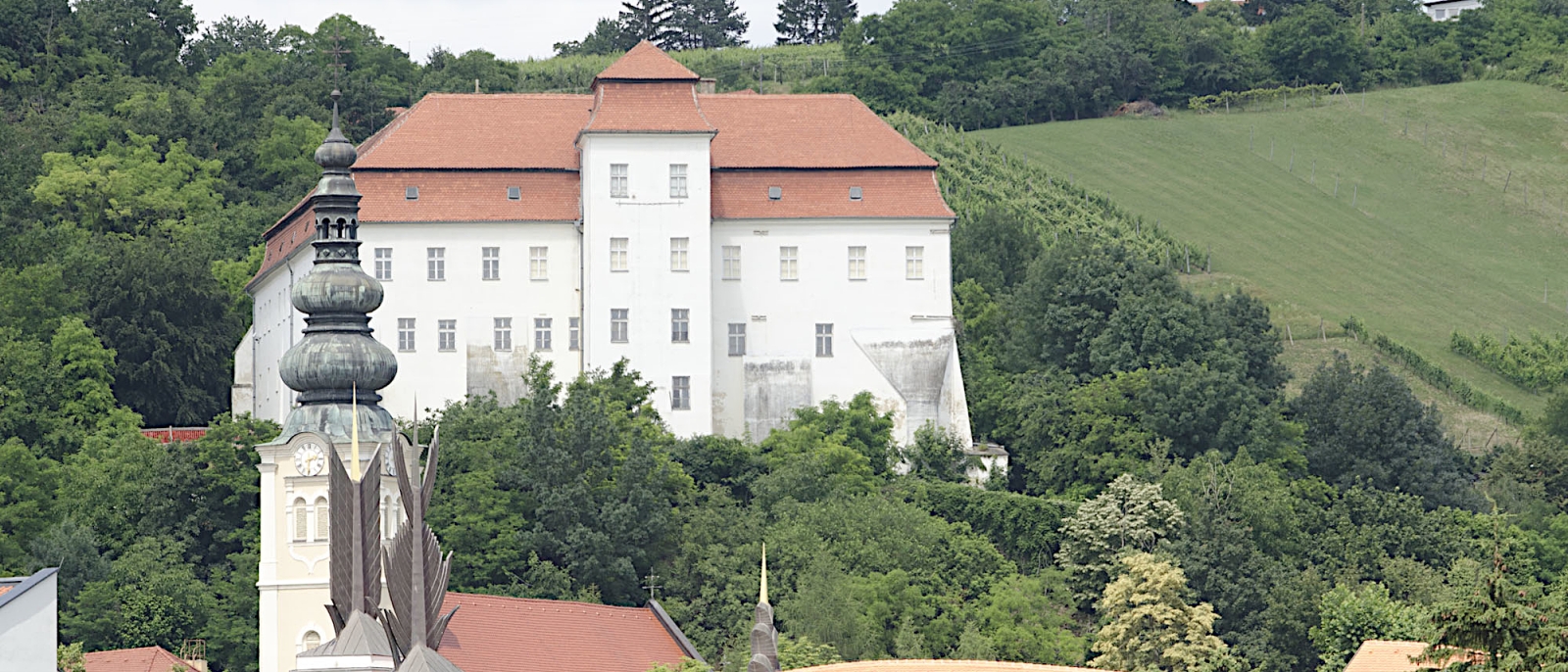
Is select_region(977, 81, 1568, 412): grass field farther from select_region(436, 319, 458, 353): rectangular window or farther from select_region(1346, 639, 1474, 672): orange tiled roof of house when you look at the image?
select_region(1346, 639, 1474, 672): orange tiled roof of house

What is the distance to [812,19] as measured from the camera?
5576 inches

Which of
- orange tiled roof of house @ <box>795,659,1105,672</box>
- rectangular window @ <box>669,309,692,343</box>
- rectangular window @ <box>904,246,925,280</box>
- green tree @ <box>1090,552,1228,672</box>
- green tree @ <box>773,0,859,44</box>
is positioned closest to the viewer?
orange tiled roof of house @ <box>795,659,1105,672</box>

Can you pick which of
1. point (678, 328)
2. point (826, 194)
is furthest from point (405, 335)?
point (826, 194)

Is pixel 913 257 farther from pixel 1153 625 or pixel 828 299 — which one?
pixel 1153 625

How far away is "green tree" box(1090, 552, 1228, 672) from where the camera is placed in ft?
205

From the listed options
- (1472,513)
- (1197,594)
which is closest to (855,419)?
(1197,594)

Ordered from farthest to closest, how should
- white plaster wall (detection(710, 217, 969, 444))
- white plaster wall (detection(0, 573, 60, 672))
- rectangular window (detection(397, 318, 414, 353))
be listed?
white plaster wall (detection(710, 217, 969, 444))
rectangular window (detection(397, 318, 414, 353))
white plaster wall (detection(0, 573, 60, 672))

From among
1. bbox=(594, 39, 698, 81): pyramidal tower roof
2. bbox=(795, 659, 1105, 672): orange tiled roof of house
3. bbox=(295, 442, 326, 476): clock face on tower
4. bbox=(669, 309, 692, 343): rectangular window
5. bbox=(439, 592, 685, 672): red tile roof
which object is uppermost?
bbox=(594, 39, 698, 81): pyramidal tower roof

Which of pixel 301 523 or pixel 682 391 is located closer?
pixel 301 523

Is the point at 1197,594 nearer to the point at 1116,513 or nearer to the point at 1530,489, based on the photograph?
the point at 1116,513

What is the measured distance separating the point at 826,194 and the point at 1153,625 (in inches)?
599

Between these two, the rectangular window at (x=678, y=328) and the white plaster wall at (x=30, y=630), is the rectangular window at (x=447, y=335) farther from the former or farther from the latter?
the white plaster wall at (x=30, y=630)

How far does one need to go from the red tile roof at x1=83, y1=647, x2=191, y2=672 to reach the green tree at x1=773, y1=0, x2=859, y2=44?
84.5 m

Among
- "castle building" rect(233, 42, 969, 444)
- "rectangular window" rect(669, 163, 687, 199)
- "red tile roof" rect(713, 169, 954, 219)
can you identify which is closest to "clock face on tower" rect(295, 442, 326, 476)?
"castle building" rect(233, 42, 969, 444)
